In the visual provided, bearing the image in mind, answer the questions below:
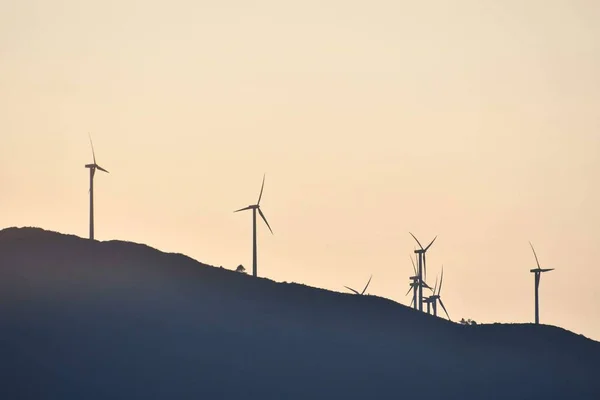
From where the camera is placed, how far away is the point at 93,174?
180125mm

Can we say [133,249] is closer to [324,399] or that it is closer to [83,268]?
[83,268]

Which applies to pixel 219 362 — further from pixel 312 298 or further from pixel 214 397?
pixel 312 298

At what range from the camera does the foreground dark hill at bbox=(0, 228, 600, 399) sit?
525ft

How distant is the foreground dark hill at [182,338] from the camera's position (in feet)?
525

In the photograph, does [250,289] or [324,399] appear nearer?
[324,399]

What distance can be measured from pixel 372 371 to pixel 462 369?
665 inches

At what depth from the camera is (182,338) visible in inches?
6914

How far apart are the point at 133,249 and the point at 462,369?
3915 centimetres

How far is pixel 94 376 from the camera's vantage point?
158 meters

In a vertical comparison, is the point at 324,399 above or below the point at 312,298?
below

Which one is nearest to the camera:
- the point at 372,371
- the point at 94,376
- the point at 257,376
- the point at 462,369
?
the point at 94,376

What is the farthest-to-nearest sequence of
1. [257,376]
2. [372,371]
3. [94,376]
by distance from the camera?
1. [372,371]
2. [257,376]
3. [94,376]

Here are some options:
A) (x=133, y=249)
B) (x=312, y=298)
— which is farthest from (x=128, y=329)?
(x=312, y=298)

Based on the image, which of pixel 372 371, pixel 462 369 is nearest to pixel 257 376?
pixel 372 371
